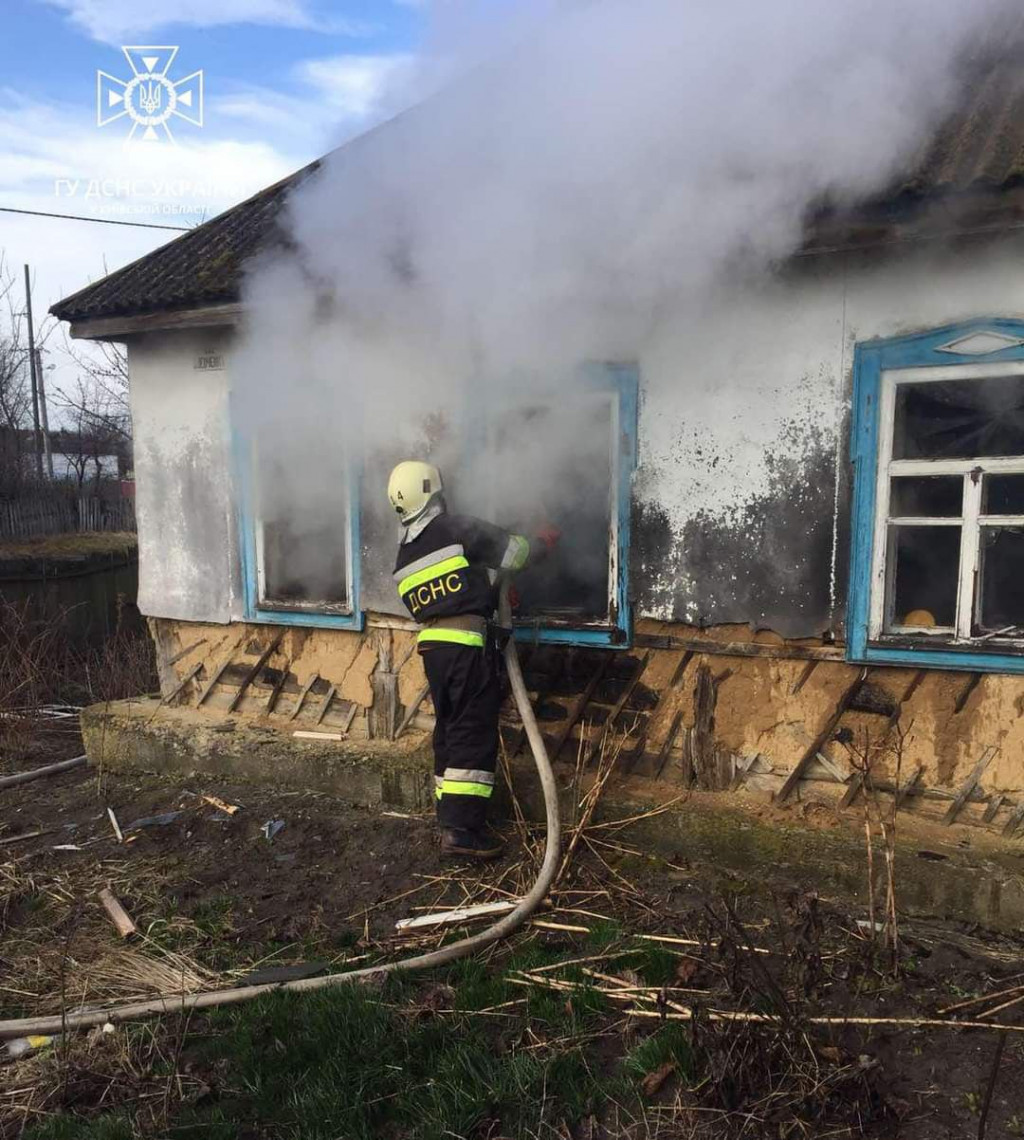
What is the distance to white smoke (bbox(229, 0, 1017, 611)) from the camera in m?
4.44

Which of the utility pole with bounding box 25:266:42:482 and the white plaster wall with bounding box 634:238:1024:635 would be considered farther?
the utility pole with bounding box 25:266:42:482

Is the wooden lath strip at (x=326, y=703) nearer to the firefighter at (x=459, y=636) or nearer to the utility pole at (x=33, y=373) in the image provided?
the firefighter at (x=459, y=636)

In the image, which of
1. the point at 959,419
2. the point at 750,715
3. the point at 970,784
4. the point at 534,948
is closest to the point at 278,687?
the point at 534,948

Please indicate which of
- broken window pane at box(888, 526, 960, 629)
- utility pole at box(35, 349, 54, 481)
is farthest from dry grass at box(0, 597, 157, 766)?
utility pole at box(35, 349, 54, 481)

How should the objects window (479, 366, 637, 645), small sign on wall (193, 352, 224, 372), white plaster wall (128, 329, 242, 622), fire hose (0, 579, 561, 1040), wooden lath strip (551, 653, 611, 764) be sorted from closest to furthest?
fire hose (0, 579, 561, 1040)
window (479, 366, 637, 645)
wooden lath strip (551, 653, 611, 764)
small sign on wall (193, 352, 224, 372)
white plaster wall (128, 329, 242, 622)

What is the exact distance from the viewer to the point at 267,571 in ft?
22.2

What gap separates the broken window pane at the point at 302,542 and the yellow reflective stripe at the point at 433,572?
53.9 inches

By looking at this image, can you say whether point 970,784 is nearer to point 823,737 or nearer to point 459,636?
point 823,737

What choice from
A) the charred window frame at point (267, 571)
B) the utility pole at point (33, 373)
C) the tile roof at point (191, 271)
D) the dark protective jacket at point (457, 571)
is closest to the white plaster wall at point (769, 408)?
the dark protective jacket at point (457, 571)

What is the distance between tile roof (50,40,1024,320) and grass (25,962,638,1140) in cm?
387

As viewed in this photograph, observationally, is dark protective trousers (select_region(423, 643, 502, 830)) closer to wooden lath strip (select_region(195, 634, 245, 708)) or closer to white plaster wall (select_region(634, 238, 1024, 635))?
white plaster wall (select_region(634, 238, 1024, 635))

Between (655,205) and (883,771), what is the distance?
3.28 metres

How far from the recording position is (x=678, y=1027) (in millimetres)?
3328

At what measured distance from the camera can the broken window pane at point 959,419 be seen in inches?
182
